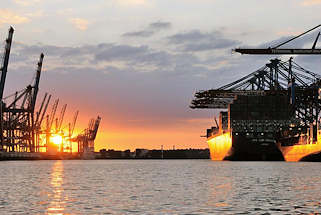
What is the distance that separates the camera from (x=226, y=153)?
14812 centimetres

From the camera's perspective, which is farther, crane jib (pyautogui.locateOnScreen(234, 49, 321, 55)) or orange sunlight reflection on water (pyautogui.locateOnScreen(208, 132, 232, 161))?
orange sunlight reflection on water (pyautogui.locateOnScreen(208, 132, 232, 161))

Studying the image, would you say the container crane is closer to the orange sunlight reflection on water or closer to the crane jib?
the crane jib

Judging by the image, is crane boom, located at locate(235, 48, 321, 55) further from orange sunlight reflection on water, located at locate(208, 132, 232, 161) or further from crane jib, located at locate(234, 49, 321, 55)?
orange sunlight reflection on water, located at locate(208, 132, 232, 161)

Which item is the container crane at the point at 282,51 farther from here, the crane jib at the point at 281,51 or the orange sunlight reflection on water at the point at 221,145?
the orange sunlight reflection on water at the point at 221,145

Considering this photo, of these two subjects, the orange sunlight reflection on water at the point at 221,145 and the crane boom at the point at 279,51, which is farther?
the orange sunlight reflection on water at the point at 221,145

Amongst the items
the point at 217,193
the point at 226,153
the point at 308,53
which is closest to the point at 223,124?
the point at 226,153

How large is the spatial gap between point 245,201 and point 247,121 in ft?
368

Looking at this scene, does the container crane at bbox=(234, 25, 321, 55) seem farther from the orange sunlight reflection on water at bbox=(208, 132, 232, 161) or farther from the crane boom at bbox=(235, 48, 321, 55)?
the orange sunlight reflection on water at bbox=(208, 132, 232, 161)

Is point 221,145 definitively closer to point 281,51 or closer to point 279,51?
point 279,51

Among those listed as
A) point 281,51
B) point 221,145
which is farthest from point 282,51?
point 221,145

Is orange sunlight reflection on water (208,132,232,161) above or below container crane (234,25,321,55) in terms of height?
below

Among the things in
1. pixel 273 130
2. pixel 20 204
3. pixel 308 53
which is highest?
pixel 308 53

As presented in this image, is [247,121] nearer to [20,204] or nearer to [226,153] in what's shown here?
[226,153]

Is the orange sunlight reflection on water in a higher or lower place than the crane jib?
lower
